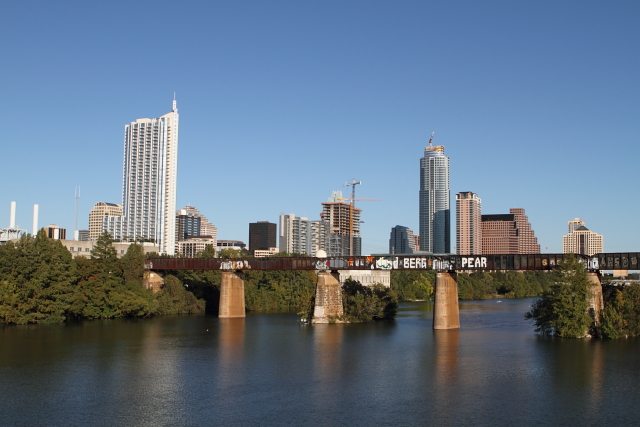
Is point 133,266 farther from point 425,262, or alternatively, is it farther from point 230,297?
point 425,262

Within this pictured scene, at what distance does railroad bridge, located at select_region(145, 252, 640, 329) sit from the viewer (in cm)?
9288

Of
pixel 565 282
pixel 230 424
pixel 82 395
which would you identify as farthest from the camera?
pixel 565 282

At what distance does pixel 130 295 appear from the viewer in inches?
4806

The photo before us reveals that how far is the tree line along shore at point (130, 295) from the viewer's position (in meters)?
87.2

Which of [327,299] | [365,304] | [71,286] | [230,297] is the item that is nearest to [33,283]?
[71,286]

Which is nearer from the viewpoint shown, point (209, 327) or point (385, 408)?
point (385, 408)

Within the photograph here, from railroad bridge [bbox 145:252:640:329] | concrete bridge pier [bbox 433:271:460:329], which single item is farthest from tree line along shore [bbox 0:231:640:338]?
concrete bridge pier [bbox 433:271:460:329]

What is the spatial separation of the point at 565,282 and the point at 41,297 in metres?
78.6

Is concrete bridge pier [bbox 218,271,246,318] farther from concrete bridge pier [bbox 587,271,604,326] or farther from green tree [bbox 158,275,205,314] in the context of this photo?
concrete bridge pier [bbox 587,271,604,326]

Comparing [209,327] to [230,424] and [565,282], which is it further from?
[230,424]

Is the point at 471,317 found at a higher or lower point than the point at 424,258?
lower

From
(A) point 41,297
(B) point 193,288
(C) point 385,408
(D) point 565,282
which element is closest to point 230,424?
(C) point 385,408

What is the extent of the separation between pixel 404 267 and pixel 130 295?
5063cm

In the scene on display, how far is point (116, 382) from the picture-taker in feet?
192
